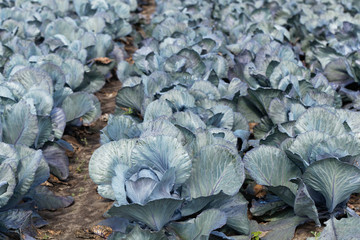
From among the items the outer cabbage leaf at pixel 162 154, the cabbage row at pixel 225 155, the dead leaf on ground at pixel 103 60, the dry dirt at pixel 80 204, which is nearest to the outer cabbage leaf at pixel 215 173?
the cabbage row at pixel 225 155

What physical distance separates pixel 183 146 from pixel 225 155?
0.85 ft

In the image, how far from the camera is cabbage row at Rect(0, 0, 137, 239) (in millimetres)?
3006

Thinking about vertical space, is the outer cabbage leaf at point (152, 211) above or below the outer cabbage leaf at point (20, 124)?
above

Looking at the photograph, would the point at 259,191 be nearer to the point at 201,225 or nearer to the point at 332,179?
the point at 332,179

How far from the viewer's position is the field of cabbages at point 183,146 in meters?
2.64

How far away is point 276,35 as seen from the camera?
6.09 metres

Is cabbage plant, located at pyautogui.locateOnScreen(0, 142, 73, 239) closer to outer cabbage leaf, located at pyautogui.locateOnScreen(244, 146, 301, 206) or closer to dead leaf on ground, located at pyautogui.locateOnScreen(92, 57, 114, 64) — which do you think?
outer cabbage leaf, located at pyautogui.locateOnScreen(244, 146, 301, 206)

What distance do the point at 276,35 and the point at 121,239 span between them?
4.16 m

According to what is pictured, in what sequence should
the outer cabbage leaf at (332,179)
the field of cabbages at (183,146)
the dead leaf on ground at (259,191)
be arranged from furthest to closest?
the dead leaf on ground at (259,191), the outer cabbage leaf at (332,179), the field of cabbages at (183,146)

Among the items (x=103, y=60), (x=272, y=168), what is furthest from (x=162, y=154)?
(x=103, y=60)

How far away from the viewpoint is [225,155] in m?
2.70

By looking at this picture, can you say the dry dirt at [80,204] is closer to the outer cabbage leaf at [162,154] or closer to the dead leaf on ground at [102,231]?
the dead leaf on ground at [102,231]

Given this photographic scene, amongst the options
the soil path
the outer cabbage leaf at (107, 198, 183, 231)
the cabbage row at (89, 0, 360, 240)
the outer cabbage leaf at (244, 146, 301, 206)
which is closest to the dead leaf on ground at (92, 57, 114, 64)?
the soil path

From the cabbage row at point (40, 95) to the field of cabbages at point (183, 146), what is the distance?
0.03 ft
